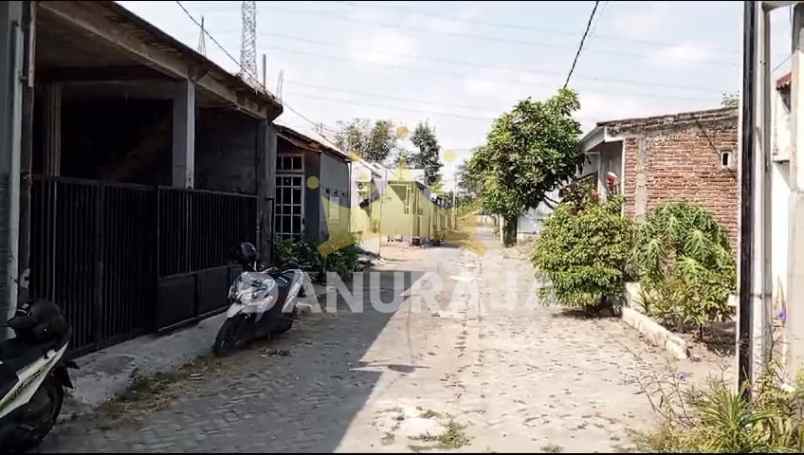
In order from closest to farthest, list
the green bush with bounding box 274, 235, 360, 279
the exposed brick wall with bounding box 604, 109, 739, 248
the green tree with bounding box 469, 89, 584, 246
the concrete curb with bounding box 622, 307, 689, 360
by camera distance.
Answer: the concrete curb with bounding box 622, 307, 689, 360, the exposed brick wall with bounding box 604, 109, 739, 248, the green bush with bounding box 274, 235, 360, 279, the green tree with bounding box 469, 89, 584, 246

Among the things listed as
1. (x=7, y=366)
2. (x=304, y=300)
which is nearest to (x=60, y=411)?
(x=7, y=366)

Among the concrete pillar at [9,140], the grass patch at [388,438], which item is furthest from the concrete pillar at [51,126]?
the grass patch at [388,438]

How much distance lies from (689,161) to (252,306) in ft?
24.1

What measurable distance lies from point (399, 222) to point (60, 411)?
25722mm

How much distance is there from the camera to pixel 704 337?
839cm

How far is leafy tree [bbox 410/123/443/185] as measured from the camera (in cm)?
4462

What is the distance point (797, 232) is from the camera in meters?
5.27

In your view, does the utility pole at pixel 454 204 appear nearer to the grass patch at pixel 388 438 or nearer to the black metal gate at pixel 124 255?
the black metal gate at pixel 124 255

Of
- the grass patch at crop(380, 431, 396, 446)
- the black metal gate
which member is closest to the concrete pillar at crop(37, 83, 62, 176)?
the black metal gate

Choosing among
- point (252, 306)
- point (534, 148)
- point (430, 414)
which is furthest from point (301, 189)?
point (430, 414)

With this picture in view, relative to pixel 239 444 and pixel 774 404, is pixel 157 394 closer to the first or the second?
pixel 239 444

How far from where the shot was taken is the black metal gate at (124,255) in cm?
590

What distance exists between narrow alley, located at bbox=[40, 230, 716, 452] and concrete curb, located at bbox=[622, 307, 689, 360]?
0.52 feet

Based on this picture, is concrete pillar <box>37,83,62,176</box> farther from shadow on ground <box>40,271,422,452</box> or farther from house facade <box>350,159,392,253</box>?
house facade <box>350,159,392,253</box>
